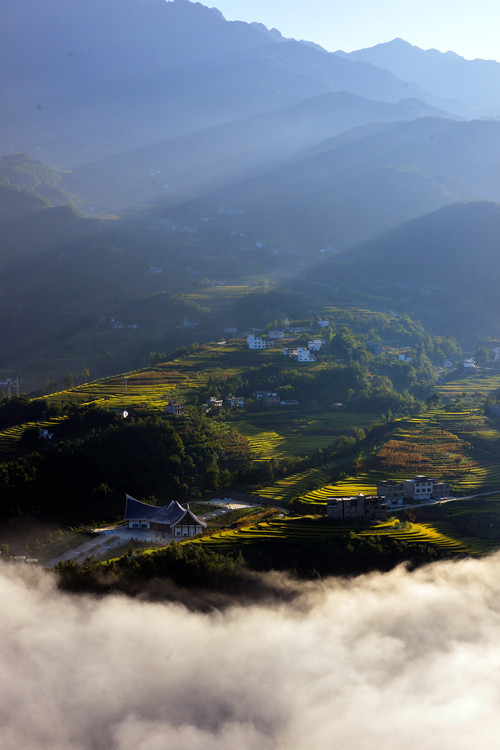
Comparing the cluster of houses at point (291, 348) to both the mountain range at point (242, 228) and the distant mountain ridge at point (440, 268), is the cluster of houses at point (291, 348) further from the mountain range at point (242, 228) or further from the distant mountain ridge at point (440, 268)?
the distant mountain ridge at point (440, 268)

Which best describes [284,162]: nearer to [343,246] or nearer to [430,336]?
[343,246]

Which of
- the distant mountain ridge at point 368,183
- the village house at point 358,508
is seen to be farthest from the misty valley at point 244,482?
the distant mountain ridge at point 368,183

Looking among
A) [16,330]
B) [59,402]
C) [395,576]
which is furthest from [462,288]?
[395,576]

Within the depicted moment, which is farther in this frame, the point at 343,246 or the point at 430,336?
the point at 343,246

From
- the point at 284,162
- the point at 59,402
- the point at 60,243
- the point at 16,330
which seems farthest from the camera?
the point at 284,162

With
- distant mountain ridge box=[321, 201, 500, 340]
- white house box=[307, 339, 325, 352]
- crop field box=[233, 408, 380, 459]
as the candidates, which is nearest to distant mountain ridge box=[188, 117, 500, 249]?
distant mountain ridge box=[321, 201, 500, 340]

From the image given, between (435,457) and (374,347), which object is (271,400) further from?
(374,347)

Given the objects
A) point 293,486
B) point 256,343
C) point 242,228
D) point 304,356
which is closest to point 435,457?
point 293,486
